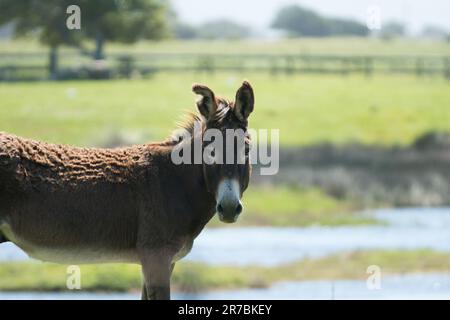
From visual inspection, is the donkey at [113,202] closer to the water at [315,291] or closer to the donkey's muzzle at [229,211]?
the donkey's muzzle at [229,211]

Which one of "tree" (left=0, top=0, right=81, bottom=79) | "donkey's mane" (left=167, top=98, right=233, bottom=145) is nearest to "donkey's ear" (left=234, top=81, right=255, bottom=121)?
"donkey's mane" (left=167, top=98, right=233, bottom=145)

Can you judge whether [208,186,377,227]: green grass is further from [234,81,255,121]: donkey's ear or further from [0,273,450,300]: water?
[234,81,255,121]: donkey's ear

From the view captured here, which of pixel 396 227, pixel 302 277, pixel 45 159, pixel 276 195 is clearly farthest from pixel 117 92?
pixel 45 159

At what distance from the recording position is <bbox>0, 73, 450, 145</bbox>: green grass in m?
45.4

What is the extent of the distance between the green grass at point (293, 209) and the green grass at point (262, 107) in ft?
28.7

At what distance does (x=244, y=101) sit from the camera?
725 cm

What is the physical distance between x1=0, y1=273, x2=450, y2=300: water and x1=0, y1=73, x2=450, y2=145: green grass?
18.7 m

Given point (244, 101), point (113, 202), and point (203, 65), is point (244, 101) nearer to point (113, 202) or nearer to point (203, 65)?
point (113, 202)

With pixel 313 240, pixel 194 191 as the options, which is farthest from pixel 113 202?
pixel 313 240

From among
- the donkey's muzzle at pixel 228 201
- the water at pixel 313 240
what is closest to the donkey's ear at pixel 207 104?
the donkey's muzzle at pixel 228 201

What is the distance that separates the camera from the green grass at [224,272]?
23.3m

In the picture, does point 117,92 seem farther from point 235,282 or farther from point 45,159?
point 45,159

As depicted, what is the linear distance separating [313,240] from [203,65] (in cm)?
4019

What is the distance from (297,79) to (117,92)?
41.4 ft
